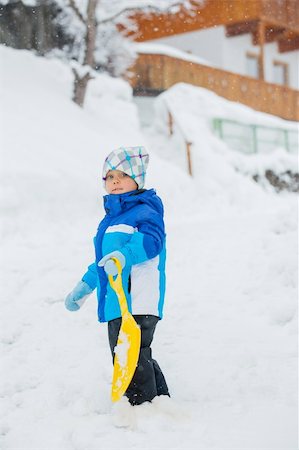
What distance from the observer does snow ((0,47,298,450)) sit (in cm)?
313

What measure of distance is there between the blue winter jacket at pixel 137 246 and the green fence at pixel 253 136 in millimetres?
15858

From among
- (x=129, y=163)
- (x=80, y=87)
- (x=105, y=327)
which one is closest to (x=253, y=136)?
(x=80, y=87)

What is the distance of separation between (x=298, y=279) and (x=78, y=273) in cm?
225

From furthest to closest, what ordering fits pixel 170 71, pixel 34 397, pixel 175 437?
pixel 170 71 → pixel 34 397 → pixel 175 437

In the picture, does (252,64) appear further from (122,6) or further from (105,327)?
(105,327)

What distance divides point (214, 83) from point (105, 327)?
1825cm

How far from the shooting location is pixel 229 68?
25172 millimetres

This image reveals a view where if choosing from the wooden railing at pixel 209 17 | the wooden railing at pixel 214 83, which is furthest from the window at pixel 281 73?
the wooden railing at pixel 214 83

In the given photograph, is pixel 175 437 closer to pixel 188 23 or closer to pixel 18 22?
pixel 18 22

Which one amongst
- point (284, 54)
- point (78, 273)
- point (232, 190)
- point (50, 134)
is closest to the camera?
point (78, 273)

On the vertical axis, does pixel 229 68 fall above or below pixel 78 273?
above

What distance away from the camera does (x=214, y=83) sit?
71.3 ft

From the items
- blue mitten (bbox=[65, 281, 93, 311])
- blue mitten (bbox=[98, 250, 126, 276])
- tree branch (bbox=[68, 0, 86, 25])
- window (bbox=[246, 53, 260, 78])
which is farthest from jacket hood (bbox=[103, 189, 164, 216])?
window (bbox=[246, 53, 260, 78])

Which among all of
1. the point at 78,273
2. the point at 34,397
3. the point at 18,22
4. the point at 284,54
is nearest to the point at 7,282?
the point at 78,273
